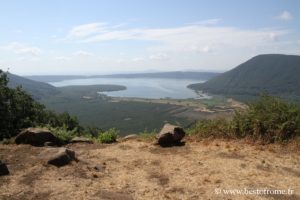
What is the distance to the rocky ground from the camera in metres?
8.13

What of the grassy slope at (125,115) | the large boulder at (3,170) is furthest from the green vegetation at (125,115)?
the large boulder at (3,170)

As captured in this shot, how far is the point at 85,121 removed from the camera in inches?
4788

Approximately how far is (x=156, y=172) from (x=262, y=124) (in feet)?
17.5

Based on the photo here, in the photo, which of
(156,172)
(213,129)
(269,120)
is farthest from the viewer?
(213,129)

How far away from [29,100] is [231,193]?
25.4 meters

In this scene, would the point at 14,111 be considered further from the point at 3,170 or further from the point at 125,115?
the point at 125,115

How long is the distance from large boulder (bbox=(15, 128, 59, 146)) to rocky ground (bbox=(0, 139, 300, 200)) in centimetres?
57

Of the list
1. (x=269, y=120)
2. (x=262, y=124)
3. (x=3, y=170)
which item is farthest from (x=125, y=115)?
(x=3, y=170)

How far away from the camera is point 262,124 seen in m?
13.0

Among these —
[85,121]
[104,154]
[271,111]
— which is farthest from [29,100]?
[85,121]

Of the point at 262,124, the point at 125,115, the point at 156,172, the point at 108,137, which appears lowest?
the point at 125,115

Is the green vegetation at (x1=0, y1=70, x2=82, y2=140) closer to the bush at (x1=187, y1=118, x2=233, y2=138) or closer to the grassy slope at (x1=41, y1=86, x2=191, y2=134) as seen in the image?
the bush at (x1=187, y1=118, x2=233, y2=138)

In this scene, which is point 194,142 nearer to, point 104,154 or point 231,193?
point 104,154

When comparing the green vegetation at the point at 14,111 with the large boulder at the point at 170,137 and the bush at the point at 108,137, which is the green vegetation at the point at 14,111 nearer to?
the bush at the point at 108,137
